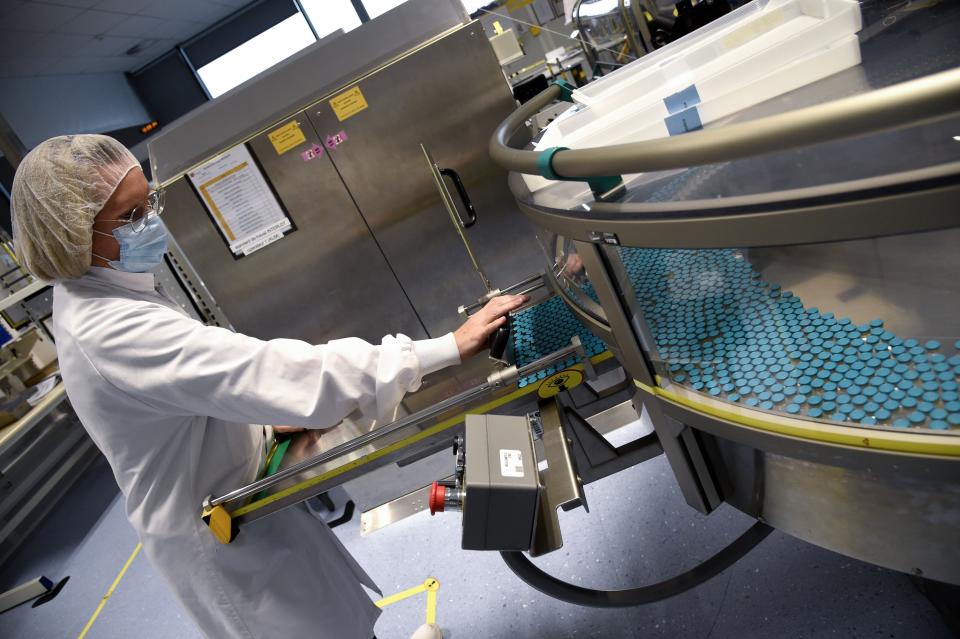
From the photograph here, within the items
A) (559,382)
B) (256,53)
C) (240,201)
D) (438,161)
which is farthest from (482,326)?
(256,53)

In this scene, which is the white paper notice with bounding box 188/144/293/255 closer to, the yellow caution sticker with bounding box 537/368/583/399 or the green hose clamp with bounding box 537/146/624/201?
the yellow caution sticker with bounding box 537/368/583/399

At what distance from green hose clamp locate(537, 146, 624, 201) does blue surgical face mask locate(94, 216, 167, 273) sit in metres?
1.01

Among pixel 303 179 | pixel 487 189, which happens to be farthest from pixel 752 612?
pixel 303 179

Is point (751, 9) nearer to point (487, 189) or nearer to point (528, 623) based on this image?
point (487, 189)

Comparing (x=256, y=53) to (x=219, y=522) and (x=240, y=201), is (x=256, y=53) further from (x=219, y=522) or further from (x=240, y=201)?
(x=219, y=522)

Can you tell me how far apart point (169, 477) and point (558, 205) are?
1095 millimetres

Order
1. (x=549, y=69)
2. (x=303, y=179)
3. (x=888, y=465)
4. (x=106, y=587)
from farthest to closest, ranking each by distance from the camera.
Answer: (x=549, y=69)
(x=106, y=587)
(x=303, y=179)
(x=888, y=465)

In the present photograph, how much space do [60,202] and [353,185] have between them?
137cm

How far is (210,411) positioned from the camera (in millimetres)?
1188

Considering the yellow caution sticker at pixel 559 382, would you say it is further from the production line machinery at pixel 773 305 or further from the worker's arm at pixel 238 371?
the worker's arm at pixel 238 371

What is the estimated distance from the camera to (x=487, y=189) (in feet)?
8.18

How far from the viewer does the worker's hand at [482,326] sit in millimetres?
1312

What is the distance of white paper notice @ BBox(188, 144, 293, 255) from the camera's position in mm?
2424

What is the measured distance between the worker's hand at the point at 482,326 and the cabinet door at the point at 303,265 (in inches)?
52.8
